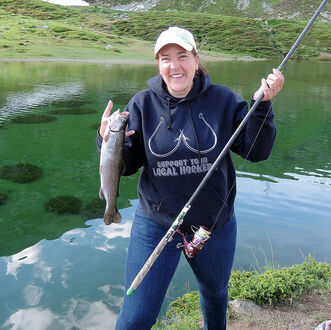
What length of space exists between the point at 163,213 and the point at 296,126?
20067mm

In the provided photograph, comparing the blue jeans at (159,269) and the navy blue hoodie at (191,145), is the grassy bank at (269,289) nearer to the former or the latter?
the blue jeans at (159,269)

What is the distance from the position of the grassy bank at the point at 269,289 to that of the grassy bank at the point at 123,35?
5889cm

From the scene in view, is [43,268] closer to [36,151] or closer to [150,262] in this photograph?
[150,262]

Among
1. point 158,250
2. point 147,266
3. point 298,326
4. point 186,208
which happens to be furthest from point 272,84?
point 298,326

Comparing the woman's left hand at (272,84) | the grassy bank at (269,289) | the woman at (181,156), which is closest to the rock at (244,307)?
the grassy bank at (269,289)

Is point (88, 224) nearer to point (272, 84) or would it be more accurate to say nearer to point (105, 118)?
point (105, 118)

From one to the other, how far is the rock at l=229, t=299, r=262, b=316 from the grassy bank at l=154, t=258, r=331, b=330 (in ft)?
0.41

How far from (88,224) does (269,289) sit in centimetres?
551

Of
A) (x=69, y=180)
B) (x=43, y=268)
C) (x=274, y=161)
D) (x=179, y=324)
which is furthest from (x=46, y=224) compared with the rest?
(x=274, y=161)

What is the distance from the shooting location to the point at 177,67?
314 cm

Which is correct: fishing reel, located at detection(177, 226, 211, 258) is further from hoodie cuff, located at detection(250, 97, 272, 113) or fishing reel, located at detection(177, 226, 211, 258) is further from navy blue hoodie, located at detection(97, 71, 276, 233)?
hoodie cuff, located at detection(250, 97, 272, 113)

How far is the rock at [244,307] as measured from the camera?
4.59 metres

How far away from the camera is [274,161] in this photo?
1489 centimetres

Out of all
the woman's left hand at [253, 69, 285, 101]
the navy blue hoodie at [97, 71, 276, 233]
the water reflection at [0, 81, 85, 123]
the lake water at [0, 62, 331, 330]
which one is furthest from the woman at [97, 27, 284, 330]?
the water reflection at [0, 81, 85, 123]
